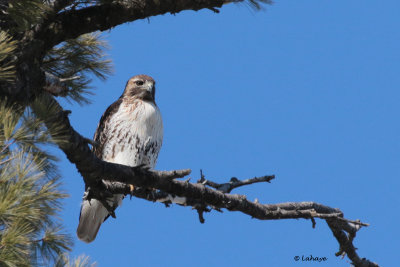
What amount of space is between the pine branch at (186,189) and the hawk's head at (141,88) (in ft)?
5.94

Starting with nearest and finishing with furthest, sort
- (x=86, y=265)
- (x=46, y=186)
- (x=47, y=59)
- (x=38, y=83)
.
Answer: (x=46, y=186) → (x=86, y=265) → (x=38, y=83) → (x=47, y=59)

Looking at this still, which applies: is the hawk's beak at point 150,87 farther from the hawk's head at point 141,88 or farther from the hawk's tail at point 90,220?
the hawk's tail at point 90,220

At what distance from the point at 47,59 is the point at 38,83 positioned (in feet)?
3.82

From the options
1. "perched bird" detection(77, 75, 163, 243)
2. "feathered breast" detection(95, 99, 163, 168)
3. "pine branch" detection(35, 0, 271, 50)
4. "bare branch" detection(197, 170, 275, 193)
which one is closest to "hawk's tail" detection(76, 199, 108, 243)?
"perched bird" detection(77, 75, 163, 243)

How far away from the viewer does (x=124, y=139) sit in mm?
5223

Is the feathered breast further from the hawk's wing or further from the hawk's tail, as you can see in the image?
the hawk's tail

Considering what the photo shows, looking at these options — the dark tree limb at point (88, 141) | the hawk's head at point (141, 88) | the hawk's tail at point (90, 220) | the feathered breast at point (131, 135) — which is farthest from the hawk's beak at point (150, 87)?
the dark tree limb at point (88, 141)

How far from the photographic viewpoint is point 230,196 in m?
3.98

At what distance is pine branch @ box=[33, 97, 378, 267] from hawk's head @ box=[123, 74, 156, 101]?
1811 mm

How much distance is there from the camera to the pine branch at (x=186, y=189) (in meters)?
3.37

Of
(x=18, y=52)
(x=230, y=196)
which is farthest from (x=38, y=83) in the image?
(x=230, y=196)

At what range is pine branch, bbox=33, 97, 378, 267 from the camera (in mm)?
3369

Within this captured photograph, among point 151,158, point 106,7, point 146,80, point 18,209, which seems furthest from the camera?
point 146,80

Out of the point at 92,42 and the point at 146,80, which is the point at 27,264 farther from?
the point at 146,80
